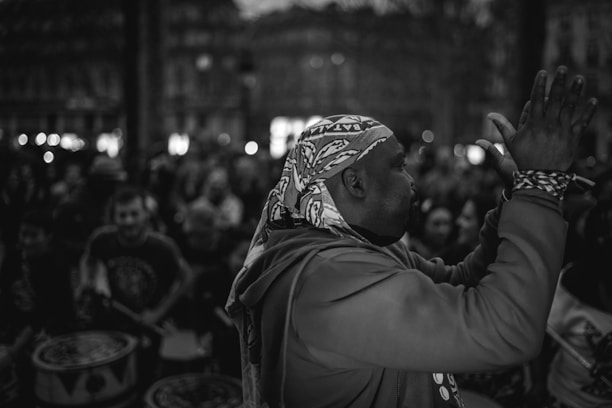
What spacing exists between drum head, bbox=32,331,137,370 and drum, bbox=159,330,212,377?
0.44 metres

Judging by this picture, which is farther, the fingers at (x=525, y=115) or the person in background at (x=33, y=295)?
the person in background at (x=33, y=295)

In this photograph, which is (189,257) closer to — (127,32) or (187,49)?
(127,32)

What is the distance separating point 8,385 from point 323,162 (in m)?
3.25

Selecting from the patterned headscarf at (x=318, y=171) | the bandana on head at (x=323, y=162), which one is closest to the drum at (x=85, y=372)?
the patterned headscarf at (x=318, y=171)

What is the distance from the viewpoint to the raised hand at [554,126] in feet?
4.04

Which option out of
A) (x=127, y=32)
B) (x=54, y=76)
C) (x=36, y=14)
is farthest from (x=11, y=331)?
(x=54, y=76)

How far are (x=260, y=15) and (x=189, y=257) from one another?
9.22m

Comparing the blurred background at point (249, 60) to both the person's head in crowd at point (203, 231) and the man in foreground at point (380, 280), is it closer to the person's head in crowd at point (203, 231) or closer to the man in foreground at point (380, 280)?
the person's head in crowd at point (203, 231)

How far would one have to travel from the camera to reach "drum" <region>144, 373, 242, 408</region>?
326cm

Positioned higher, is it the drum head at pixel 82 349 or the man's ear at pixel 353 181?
the man's ear at pixel 353 181

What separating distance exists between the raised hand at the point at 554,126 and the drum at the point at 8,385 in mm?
3624

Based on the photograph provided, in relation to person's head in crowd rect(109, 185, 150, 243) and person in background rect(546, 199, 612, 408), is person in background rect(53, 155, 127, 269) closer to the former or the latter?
person's head in crowd rect(109, 185, 150, 243)

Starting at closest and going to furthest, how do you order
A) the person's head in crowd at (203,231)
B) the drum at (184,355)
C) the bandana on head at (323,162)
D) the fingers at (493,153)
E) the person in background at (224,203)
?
the bandana on head at (323,162) < the fingers at (493,153) < the drum at (184,355) < the person's head in crowd at (203,231) < the person in background at (224,203)

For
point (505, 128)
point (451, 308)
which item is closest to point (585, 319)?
point (505, 128)
